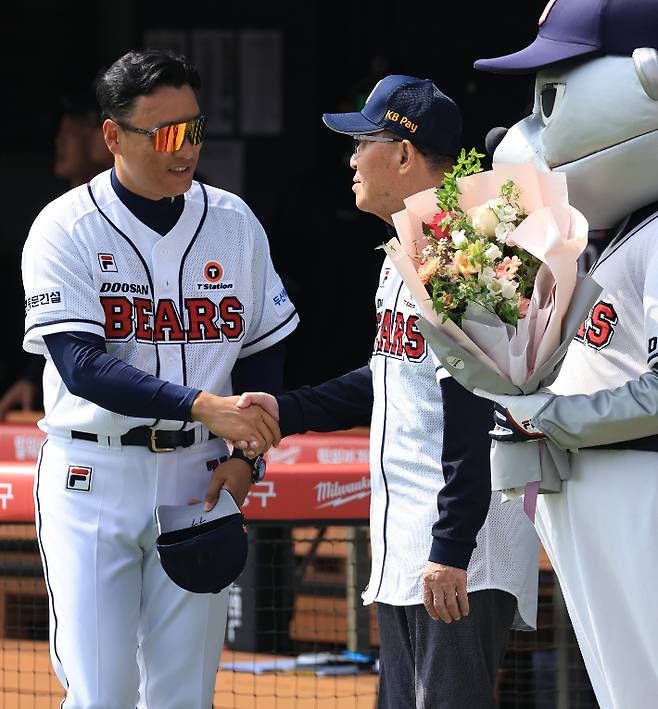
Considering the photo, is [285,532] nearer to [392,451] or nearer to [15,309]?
[392,451]

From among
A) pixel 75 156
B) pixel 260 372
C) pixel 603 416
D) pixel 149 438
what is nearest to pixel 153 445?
pixel 149 438

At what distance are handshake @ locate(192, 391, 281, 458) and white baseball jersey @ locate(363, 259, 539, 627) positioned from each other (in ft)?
0.93

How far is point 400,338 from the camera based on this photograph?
3088mm

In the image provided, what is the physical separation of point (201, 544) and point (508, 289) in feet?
3.10

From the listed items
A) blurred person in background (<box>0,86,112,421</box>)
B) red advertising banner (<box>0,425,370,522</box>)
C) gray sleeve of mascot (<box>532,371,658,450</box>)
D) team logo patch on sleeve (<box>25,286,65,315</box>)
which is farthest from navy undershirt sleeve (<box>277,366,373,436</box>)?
blurred person in background (<box>0,86,112,421</box>)

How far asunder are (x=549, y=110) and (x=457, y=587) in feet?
3.25

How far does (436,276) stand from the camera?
2.64m

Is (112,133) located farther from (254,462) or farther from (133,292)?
(254,462)

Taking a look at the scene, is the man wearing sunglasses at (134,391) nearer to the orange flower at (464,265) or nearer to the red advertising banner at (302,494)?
the red advertising banner at (302,494)

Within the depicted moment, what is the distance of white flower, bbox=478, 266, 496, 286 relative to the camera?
2.60 metres

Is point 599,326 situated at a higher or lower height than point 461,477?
higher

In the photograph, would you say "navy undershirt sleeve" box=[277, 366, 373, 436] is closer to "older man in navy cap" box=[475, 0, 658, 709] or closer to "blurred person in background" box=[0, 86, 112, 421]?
"older man in navy cap" box=[475, 0, 658, 709]

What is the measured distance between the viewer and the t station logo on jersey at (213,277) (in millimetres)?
3326

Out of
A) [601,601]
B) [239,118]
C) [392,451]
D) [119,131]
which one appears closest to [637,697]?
[601,601]
